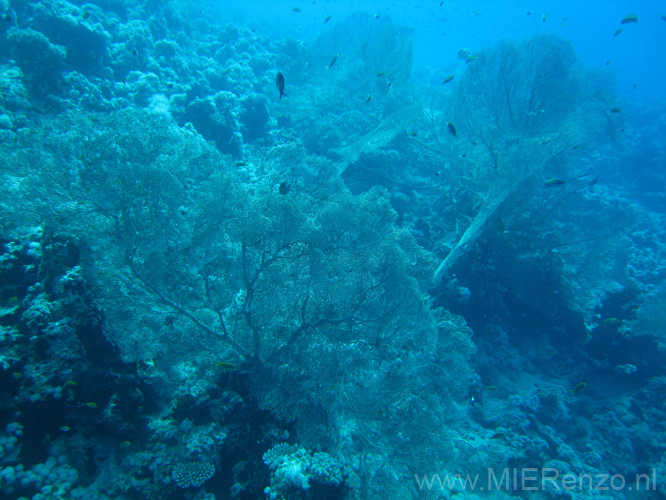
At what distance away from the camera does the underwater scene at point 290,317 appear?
436 centimetres

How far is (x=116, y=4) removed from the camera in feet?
55.4

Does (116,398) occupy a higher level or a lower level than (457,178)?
lower

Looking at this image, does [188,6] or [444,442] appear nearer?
[444,442]

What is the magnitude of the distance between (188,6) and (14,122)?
24.8 meters

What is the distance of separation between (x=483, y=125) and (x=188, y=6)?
93.5 ft

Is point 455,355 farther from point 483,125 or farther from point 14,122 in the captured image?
point 14,122

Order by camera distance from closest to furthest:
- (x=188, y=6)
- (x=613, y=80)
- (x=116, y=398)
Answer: (x=116, y=398), (x=613, y=80), (x=188, y=6)

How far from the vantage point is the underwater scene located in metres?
4.36

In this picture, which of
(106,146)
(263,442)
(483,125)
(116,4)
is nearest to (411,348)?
(263,442)

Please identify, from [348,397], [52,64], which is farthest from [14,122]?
[348,397]

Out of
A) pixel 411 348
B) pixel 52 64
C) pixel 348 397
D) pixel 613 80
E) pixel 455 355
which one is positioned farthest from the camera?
pixel 613 80

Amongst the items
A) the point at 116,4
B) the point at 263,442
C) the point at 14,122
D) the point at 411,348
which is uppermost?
the point at 116,4

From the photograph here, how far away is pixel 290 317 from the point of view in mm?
5473

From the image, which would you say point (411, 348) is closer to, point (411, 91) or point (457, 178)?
point (457, 178)
